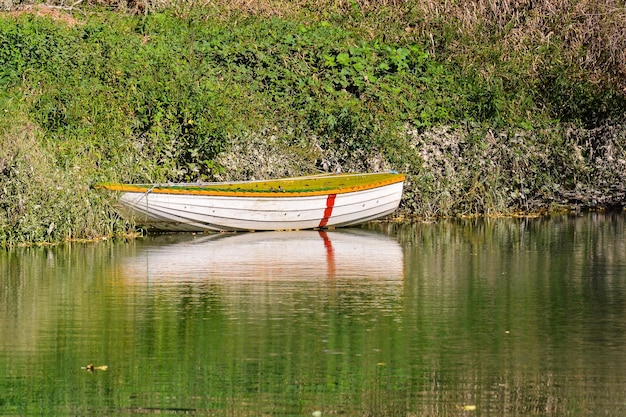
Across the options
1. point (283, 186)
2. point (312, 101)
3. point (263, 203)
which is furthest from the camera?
point (312, 101)

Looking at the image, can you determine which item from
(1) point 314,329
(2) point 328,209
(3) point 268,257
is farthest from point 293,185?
(1) point 314,329

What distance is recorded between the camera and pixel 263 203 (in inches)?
1027

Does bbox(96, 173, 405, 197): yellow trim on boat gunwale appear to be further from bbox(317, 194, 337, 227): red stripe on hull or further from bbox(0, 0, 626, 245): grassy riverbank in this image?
bbox(0, 0, 626, 245): grassy riverbank

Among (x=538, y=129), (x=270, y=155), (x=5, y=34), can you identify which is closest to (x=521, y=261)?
(x=270, y=155)

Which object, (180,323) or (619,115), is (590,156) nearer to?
(619,115)

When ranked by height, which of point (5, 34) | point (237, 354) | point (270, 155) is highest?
point (5, 34)

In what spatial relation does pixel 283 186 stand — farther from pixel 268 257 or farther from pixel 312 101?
pixel 268 257

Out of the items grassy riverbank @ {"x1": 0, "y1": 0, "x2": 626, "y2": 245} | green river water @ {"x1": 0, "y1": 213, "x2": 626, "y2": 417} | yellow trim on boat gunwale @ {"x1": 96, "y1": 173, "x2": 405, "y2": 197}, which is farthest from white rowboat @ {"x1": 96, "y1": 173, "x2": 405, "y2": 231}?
green river water @ {"x1": 0, "y1": 213, "x2": 626, "y2": 417}

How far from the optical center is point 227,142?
28.3 meters

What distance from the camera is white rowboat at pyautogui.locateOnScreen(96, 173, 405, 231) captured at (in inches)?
984

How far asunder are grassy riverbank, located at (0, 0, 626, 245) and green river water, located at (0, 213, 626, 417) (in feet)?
12.0

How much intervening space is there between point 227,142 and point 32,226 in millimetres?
6091

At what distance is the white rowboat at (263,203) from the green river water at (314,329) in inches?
49.4

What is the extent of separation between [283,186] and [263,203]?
1.60 meters
